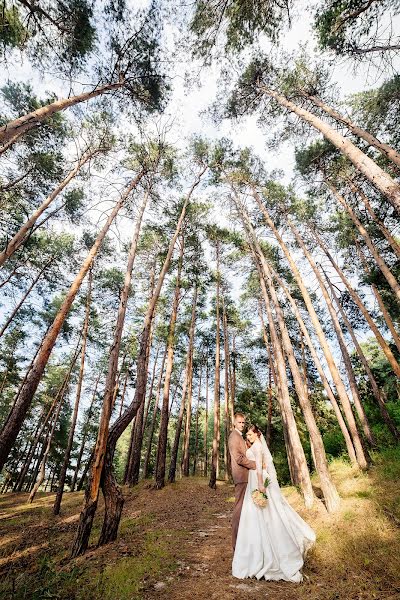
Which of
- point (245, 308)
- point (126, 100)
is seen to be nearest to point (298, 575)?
point (126, 100)

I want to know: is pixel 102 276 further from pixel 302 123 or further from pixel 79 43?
pixel 302 123

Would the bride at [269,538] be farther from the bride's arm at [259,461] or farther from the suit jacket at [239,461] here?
the suit jacket at [239,461]

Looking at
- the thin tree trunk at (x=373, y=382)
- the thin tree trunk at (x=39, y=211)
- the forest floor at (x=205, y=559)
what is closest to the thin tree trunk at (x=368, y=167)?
the forest floor at (x=205, y=559)

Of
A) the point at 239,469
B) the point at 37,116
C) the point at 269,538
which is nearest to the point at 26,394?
the point at 239,469

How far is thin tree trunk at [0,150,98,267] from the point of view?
892cm

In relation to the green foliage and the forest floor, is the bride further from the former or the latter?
the green foliage

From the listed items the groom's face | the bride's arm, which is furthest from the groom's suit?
the groom's face

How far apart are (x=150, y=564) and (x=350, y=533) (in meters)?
3.65

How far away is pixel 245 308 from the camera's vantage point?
64.6 ft

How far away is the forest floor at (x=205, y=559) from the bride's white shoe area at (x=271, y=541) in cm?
16

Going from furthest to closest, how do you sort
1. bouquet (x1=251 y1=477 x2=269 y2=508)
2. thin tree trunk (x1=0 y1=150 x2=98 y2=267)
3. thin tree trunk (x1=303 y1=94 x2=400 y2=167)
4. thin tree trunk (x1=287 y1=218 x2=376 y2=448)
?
1. thin tree trunk (x1=287 y1=218 x2=376 y2=448)
2. thin tree trunk (x1=0 y1=150 x2=98 y2=267)
3. thin tree trunk (x1=303 y1=94 x2=400 y2=167)
4. bouquet (x1=251 y1=477 x2=269 y2=508)

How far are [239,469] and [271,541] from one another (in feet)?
3.36

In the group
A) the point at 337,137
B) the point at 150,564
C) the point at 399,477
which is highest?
the point at 337,137

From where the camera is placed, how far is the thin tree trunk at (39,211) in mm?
8922
